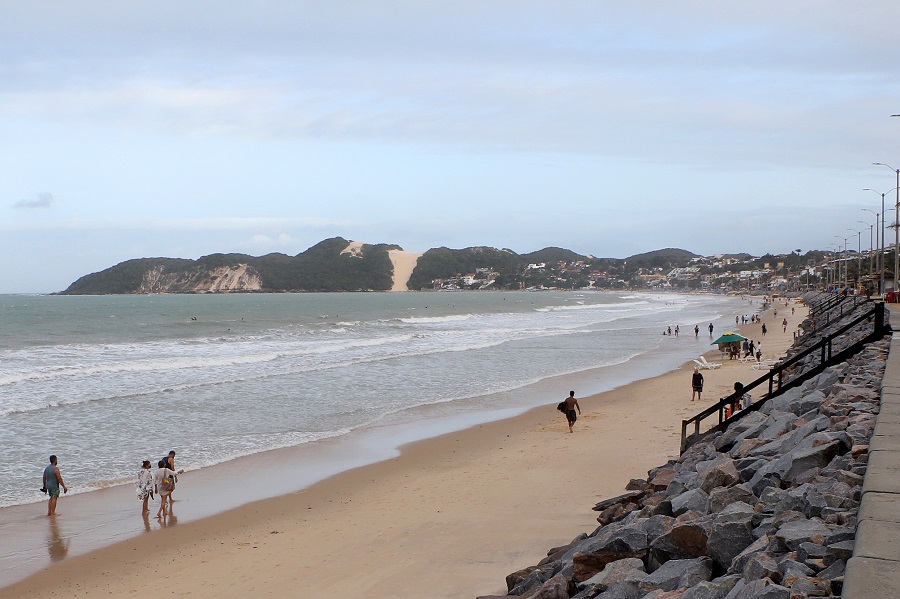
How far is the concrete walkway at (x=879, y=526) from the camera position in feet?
12.8

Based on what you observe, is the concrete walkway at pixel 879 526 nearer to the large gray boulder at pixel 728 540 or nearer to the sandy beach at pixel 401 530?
the large gray boulder at pixel 728 540

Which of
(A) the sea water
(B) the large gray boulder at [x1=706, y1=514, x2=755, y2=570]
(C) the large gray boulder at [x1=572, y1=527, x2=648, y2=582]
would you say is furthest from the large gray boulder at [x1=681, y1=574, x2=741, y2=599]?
(A) the sea water

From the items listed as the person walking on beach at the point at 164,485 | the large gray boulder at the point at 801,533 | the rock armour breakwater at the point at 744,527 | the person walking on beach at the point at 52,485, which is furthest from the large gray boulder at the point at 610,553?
the person walking on beach at the point at 52,485

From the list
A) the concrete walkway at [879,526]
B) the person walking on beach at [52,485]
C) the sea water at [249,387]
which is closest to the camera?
the concrete walkway at [879,526]

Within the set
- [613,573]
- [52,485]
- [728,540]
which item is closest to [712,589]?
[728,540]

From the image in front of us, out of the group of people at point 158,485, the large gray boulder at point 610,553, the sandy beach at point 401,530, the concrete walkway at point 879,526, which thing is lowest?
the sandy beach at point 401,530

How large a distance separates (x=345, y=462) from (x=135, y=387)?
1367 centimetres

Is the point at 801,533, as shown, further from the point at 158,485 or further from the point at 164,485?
the point at 158,485

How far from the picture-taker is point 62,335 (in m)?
57.0

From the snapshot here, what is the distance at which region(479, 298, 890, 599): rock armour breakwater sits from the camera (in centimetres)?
465

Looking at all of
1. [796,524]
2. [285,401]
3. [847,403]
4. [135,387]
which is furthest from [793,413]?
[135,387]

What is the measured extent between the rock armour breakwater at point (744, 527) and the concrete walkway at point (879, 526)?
0.12 metres

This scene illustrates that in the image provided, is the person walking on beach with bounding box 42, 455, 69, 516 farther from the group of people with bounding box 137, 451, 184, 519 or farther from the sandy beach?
the group of people with bounding box 137, 451, 184, 519

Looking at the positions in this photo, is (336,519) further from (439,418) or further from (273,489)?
(439,418)
